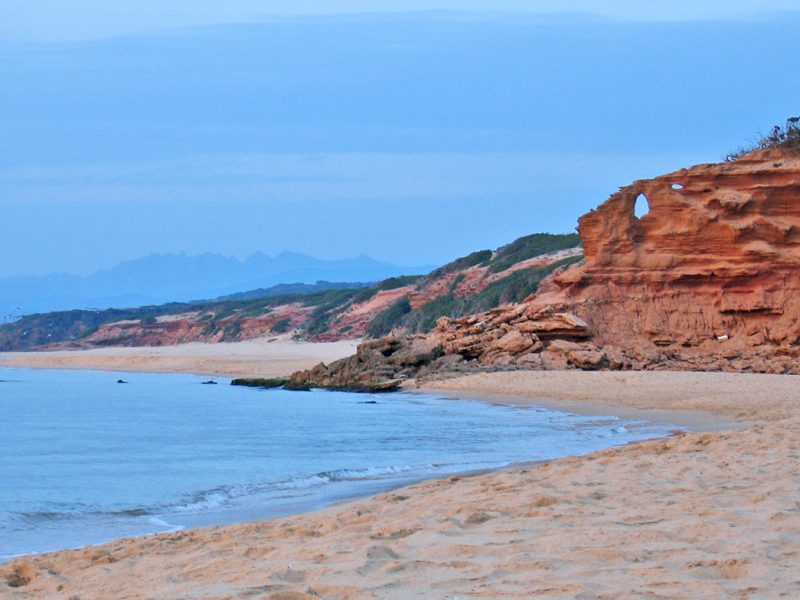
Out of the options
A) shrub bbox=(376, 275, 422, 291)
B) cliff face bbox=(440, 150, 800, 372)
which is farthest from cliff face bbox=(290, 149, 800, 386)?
shrub bbox=(376, 275, 422, 291)

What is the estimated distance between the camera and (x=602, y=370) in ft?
82.3

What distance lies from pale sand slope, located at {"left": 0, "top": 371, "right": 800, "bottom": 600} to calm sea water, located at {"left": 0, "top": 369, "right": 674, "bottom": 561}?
5.41 feet

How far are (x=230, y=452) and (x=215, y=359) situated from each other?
1138 inches

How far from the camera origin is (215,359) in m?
43.2

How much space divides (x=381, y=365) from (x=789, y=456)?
20689mm

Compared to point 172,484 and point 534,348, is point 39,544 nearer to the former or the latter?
point 172,484

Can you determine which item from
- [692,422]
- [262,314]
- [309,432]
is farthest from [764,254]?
[262,314]

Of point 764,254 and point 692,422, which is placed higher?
point 764,254

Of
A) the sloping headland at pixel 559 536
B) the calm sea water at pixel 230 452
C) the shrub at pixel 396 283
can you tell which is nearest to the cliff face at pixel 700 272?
the sloping headland at pixel 559 536

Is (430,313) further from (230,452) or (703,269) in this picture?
(230,452)

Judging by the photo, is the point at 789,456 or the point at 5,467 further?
the point at 5,467

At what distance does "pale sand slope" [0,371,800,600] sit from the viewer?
4.70 m

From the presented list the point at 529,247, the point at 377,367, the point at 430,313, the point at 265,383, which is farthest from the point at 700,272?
the point at 529,247

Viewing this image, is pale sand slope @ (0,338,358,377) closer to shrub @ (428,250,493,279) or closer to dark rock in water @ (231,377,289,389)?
dark rock in water @ (231,377,289,389)
